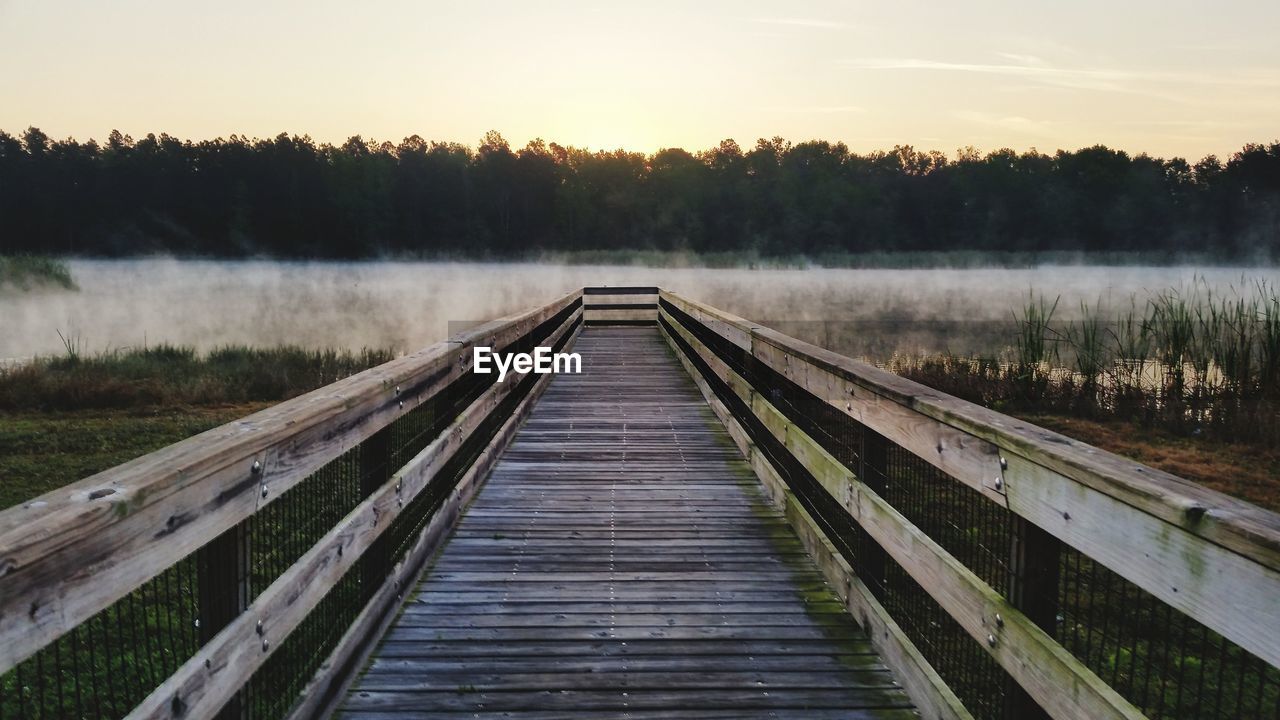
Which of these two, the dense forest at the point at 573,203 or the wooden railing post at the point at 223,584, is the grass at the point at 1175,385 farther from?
the dense forest at the point at 573,203

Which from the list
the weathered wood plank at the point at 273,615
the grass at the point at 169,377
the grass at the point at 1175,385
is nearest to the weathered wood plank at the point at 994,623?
the weathered wood plank at the point at 273,615

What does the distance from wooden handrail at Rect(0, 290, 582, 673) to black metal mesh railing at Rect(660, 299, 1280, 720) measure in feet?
6.14

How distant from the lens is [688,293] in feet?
109

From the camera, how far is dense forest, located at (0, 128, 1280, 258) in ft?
252

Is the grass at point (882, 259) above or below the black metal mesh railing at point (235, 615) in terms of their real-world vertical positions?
above

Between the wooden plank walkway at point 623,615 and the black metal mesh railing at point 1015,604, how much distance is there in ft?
0.87

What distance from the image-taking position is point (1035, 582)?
7.03 ft

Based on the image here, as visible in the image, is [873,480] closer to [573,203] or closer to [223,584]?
[223,584]

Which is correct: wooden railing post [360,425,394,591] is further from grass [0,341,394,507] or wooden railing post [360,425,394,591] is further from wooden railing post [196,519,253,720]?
grass [0,341,394,507]

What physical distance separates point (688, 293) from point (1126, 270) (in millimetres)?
46045

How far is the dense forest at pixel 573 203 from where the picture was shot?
76812 millimetres

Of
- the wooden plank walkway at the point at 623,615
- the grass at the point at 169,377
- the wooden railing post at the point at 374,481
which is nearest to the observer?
the wooden plank walkway at the point at 623,615

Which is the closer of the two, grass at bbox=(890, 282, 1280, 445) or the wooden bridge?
the wooden bridge

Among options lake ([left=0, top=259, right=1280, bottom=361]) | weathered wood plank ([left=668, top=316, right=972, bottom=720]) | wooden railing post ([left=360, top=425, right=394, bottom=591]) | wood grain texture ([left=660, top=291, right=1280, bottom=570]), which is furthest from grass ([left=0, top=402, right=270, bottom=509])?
lake ([left=0, top=259, right=1280, bottom=361])
